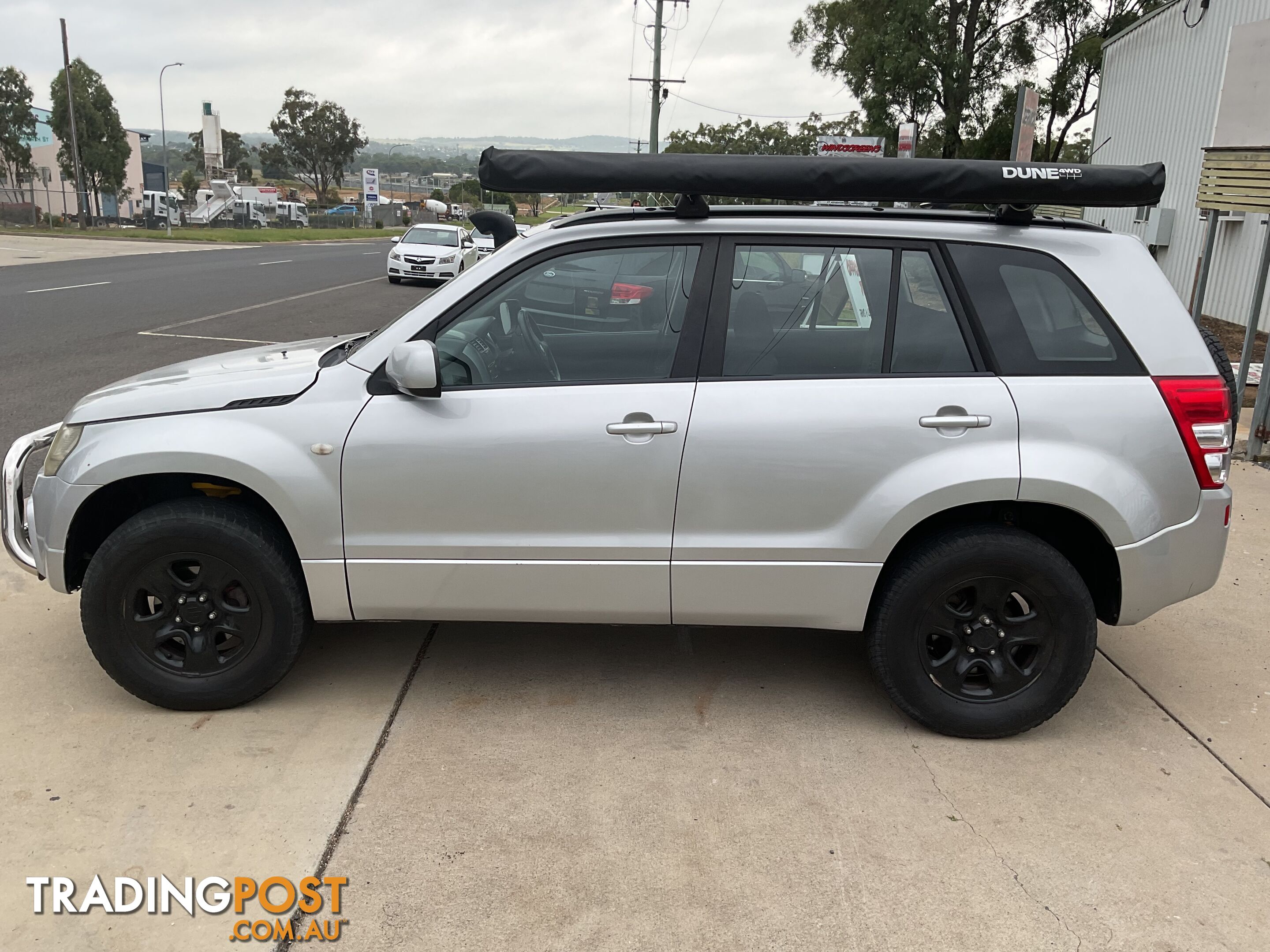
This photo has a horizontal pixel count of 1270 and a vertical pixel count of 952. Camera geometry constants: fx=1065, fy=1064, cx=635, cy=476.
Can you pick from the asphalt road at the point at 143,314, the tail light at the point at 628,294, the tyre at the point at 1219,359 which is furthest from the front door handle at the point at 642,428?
the asphalt road at the point at 143,314

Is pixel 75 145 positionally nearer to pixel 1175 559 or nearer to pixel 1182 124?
pixel 1182 124

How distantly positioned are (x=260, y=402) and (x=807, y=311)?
6.29 feet

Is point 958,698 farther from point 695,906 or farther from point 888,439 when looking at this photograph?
point 695,906

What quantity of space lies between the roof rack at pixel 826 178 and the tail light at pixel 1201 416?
0.66 m

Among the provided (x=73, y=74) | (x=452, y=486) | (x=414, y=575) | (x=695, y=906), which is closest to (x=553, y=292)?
(x=452, y=486)

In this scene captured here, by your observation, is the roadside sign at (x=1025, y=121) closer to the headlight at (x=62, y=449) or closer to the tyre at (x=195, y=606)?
the tyre at (x=195, y=606)

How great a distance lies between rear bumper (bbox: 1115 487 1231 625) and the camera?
363 cm

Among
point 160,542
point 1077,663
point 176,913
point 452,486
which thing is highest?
point 452,486

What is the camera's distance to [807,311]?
3715 mm

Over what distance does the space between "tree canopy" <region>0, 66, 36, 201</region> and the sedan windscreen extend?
1485 inches

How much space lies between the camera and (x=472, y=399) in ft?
11.9

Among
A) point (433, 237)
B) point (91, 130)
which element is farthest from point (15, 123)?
point (433, 237)

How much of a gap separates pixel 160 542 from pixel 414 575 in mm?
856

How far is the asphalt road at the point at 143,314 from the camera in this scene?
998cm
